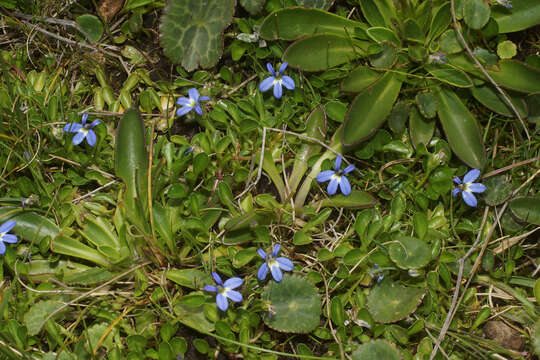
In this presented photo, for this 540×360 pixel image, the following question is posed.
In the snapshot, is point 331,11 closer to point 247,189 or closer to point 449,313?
point 247,189

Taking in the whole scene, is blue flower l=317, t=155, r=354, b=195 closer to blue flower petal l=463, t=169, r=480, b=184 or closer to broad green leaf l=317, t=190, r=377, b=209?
broad green leaf l=317, t=190, r=377, b=209

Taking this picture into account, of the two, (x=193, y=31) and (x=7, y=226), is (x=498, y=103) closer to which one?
(x=193, y=31)

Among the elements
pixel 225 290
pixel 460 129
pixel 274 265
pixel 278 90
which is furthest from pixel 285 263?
pixel 460 129

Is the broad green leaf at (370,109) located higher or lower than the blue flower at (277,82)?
lower

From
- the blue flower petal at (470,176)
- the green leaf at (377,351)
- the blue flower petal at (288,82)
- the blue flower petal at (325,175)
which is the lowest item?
the green leaf at (377,351)

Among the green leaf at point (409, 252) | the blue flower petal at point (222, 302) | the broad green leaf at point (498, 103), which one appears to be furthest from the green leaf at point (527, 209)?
the blue flower petal at point (222, 302)

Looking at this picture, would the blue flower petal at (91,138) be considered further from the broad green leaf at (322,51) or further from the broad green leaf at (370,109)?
the broad green leaf at (370,109)
